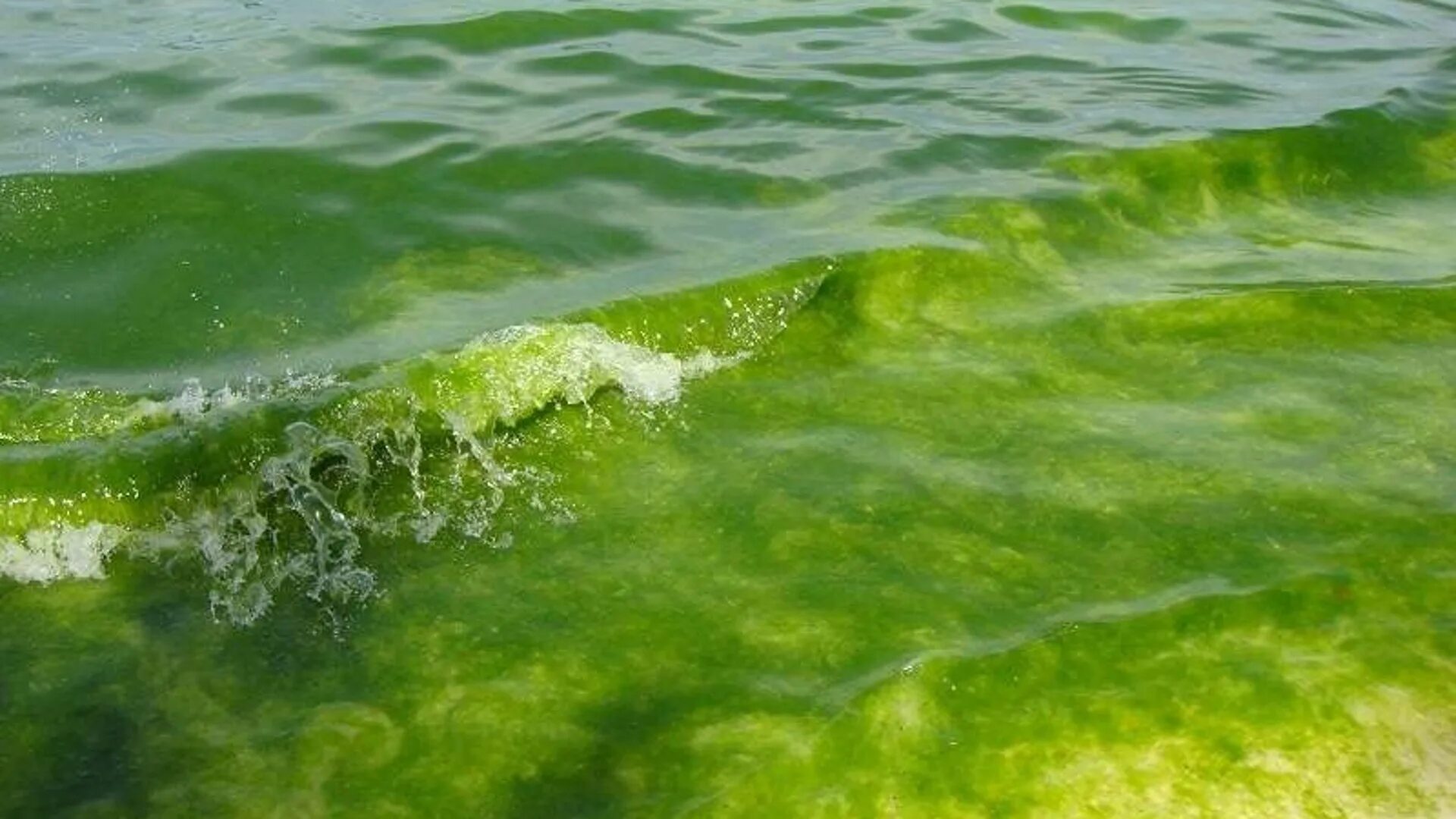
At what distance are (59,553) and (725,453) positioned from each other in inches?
70.5

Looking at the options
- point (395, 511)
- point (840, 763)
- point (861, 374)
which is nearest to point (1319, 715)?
point (840, 763)

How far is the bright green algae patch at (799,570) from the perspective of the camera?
8.91ft

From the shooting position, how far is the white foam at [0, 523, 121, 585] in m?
3.44

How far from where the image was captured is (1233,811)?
2545mm

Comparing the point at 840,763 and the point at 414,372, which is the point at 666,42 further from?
the point at 840,763

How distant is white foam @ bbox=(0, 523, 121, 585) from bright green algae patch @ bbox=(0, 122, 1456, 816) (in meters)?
0.06

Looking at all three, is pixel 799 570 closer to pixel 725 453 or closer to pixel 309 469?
pixel 725 453

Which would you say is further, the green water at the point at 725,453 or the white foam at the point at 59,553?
the white foam at the point at 59,553

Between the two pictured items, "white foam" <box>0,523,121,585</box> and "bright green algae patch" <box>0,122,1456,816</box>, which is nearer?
"bright green algae patch" <box>0,122,1456,816</box>

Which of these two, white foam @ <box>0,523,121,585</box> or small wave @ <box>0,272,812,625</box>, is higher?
small wave @ <box>0,272,812,625</box>

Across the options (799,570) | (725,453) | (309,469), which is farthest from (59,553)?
(799,570)

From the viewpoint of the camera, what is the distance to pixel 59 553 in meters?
3.51

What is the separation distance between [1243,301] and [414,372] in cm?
287

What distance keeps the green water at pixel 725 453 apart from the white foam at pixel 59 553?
0.04 ft
